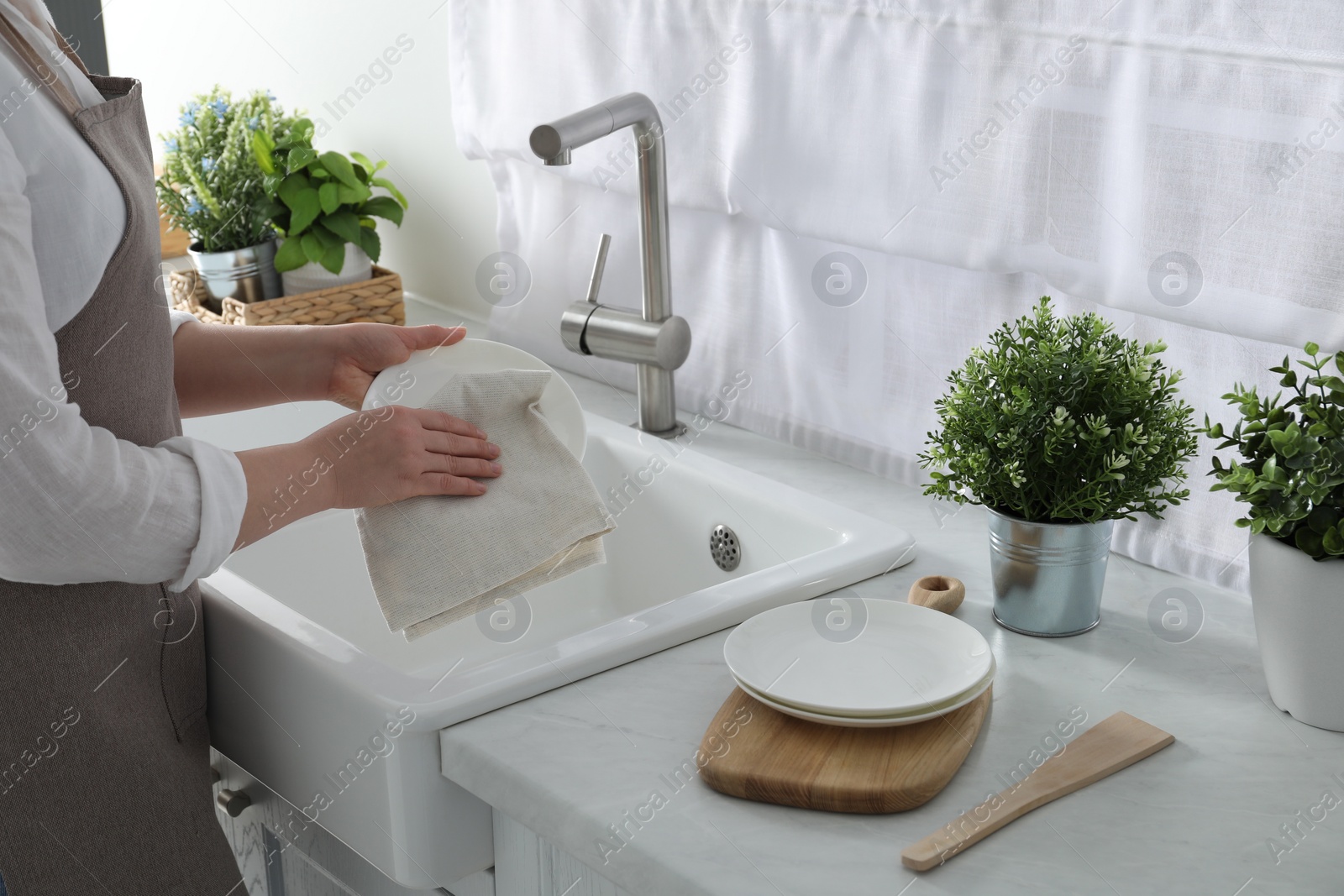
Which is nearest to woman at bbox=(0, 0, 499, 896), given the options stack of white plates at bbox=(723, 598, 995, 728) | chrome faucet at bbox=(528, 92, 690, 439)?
stack of white plates at bbox=(723, 598, 995, 728)

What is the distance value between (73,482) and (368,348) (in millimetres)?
333

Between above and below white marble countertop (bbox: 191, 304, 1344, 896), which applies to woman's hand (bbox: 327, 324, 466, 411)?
above

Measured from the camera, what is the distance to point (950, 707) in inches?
31.5

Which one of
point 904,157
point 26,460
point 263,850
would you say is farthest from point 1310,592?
point 263,850

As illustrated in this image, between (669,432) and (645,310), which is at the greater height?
(645,310)

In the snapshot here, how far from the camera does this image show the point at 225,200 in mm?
1690

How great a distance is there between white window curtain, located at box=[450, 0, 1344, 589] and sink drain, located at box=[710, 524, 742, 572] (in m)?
0.17

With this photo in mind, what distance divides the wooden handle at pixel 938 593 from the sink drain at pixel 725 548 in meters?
0.26

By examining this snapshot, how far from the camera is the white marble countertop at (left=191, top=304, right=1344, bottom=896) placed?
689 mm

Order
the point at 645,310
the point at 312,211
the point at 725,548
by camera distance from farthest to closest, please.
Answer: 1. the point at 312,211
2. the point at 645,310
3. the point at 725,548

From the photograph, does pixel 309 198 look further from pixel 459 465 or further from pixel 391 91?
pixel 459 465

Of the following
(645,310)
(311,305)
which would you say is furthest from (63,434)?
(311,305)

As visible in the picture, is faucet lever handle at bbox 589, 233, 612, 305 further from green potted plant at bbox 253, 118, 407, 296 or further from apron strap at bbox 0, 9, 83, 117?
apron strap at bbox 0, 9, 83, 117

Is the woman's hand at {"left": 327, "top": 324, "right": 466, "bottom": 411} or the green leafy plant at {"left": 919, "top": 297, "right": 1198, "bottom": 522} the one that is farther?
the woman's hand at {"left": 327, "top": 324, "right": 466, "bottom": 411}
